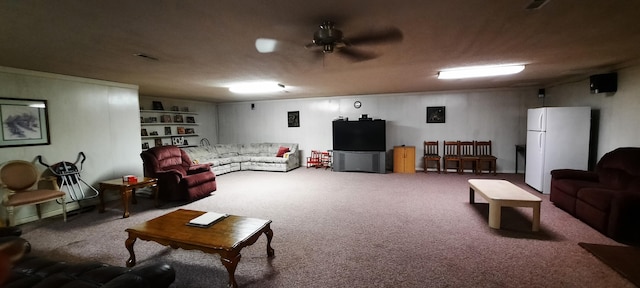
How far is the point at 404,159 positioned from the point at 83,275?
6654mm

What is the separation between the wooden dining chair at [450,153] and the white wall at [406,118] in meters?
0.19

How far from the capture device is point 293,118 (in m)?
8.73

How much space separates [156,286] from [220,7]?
1863 millimetres

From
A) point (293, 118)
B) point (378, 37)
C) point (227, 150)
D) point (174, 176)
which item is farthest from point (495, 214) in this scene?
point (227, 150)

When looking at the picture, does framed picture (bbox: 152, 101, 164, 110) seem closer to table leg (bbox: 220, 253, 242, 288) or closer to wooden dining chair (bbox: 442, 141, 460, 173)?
table leg (bbox: 220, 253, 242, 288)

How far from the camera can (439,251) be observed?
2.81 metres

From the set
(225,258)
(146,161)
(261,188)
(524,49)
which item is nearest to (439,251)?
(225,258)

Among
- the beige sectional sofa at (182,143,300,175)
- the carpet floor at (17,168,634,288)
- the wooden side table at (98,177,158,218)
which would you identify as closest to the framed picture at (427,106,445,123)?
the carpet floor at (17,168,634,288)

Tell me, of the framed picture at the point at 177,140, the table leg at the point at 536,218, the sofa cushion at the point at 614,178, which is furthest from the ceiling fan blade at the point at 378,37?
the framed picture at the point at 177,140

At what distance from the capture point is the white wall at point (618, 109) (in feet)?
12.8

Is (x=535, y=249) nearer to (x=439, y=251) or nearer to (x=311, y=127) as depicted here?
(x=439, y=251)

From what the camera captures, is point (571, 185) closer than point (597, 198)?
No

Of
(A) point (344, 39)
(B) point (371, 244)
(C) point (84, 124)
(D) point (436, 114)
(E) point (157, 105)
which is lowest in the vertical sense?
(B) point (371, 244)

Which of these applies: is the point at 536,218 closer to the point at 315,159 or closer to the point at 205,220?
the point at 205,220
